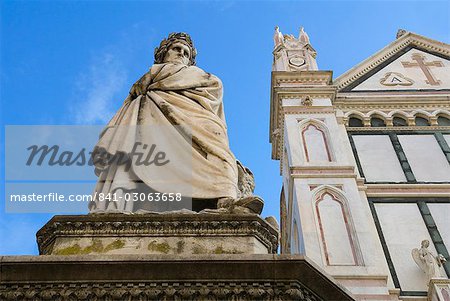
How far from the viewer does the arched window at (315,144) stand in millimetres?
12570

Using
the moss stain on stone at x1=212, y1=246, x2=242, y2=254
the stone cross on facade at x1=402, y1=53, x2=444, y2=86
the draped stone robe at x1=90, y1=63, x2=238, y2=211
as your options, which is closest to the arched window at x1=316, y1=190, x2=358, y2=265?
the draped stone robe at x1=90, y1=63, x2=238, y2=211

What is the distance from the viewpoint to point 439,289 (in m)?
9.11

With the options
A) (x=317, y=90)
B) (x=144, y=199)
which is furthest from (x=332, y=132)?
(x=144, y=199)

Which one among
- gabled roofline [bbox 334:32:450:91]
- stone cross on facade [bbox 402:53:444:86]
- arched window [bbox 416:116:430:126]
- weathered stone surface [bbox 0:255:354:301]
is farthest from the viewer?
gabled roofline [bbox 334:32:450:91]

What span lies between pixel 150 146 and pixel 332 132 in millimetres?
8734

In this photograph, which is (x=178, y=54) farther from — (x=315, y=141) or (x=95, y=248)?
(x=315, y=141)

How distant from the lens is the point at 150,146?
4988 mm

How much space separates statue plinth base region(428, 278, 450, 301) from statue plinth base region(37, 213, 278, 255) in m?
5.76

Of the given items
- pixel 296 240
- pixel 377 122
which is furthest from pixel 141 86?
pixel 377 122

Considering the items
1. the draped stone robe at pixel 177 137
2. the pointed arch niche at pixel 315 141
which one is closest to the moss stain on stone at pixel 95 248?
the draped stone robe at pixel 177 137

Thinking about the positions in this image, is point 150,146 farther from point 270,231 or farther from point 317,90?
point 317,90

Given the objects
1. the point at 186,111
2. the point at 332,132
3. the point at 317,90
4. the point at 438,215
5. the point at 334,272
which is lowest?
the point at 186,111

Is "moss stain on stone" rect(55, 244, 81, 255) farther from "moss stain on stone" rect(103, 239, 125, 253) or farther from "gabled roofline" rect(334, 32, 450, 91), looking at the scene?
"gabled roofline" rect(334, 32, 450, 91)

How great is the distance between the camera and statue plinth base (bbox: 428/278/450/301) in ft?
29.6
